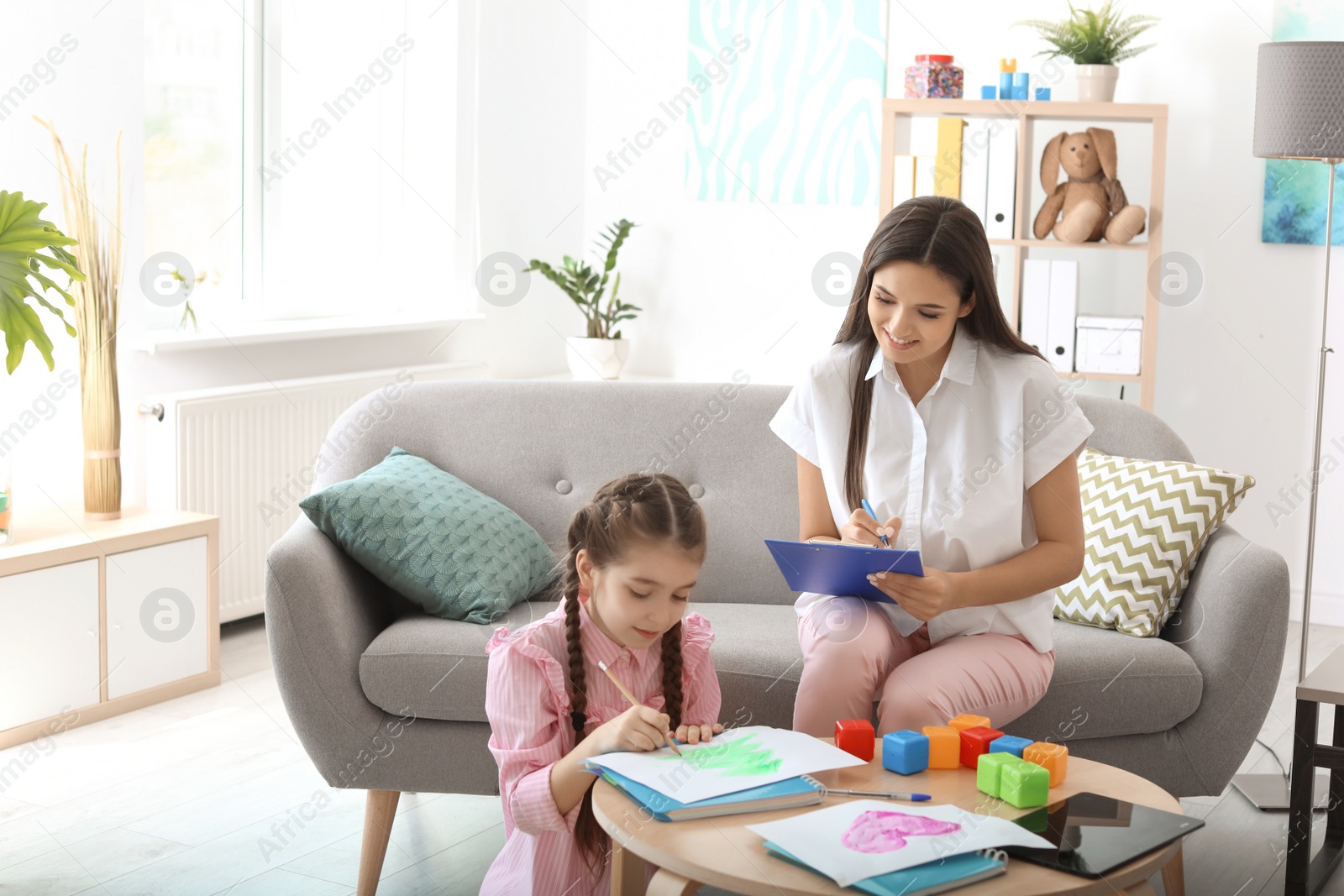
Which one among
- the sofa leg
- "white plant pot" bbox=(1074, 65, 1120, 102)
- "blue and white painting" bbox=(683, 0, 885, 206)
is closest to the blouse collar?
the sofa leg

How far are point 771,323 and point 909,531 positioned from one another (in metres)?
2.83

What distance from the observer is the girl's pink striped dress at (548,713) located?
1518 mm

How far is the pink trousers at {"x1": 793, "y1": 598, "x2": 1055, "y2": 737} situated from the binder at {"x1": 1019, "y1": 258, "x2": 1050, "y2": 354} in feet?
7.06

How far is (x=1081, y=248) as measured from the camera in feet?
13.5

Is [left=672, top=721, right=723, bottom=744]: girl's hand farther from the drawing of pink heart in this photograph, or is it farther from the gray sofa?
the gray sofa

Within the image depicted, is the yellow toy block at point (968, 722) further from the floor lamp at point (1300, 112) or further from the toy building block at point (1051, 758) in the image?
the floor lamp at point (1300, 112)

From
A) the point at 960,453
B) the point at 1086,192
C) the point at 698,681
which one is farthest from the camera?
the point at 1086,192

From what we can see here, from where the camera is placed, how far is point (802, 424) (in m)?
2.02

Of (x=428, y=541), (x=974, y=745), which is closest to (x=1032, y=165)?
(x=428, y=541)

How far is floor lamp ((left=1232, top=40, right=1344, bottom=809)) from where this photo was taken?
2.60m

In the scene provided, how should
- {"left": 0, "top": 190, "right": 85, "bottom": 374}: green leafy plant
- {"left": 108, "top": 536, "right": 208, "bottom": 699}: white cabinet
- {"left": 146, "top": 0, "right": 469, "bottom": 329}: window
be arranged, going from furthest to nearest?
{"left": 146, "top": 0, "right": 469, "bottom": 329}: window → {"left": 108, "top": 536, "right": 208, "bottom": 699}: white cabinet → {"left": 0, "top": 190, "right": 85, "bottom": 374}: green leafy plant

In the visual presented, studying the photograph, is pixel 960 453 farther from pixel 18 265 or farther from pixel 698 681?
pixel 18 265

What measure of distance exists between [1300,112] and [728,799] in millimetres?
2072

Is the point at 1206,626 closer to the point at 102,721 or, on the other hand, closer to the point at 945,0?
the point at 102,721
